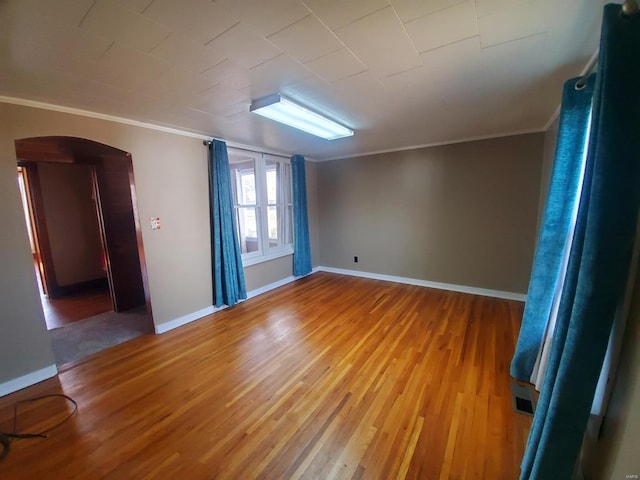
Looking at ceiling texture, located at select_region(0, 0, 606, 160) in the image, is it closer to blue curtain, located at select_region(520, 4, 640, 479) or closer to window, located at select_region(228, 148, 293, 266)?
blue curtain, located at select_region(520, 4, 640, 479)

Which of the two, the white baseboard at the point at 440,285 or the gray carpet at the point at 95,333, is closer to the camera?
the gray carpet at the point at 95,333

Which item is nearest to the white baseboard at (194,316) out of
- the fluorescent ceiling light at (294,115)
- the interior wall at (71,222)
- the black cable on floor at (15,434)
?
the black cable on floor at (15,434)

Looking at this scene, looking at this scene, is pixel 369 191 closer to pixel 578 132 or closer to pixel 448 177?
pixel 448 177

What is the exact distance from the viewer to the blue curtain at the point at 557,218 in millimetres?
1640

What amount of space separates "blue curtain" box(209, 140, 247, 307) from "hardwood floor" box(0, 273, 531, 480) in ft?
2.11

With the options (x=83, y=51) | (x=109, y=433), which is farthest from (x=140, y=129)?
(x=109, y=433)

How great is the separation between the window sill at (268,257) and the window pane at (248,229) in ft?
0.72

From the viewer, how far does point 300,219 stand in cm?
488

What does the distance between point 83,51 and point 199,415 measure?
2.40m

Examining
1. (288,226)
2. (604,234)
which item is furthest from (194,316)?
(604,234)

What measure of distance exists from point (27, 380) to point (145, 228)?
159cm

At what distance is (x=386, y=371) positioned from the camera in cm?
221

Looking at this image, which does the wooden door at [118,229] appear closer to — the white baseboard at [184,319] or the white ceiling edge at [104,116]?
the white ceiling edge at [104,116]

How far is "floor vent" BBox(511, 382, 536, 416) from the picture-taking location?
1.77 m
